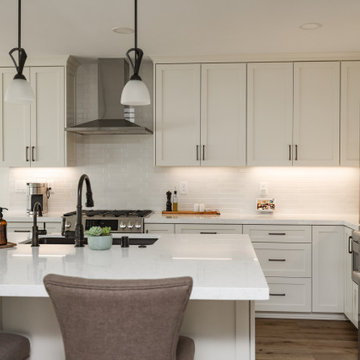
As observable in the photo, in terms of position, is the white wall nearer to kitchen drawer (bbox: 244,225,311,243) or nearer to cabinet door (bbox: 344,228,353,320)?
kitchen drawer (bbox: 244,225,311,243)

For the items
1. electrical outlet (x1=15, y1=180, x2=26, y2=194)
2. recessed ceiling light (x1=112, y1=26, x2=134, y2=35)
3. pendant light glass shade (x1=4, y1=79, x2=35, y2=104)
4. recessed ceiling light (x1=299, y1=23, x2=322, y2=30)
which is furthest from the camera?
electrical outlet (x1=15, y1=180, x2=26, y2=194)

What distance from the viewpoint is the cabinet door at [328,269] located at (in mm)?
4445

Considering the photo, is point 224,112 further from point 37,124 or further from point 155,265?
point 155,265

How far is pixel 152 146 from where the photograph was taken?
5219 mm

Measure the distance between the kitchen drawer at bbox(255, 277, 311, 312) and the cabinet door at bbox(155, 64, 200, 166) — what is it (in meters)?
1.41

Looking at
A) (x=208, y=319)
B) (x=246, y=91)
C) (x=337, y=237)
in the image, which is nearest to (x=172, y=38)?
(x=246, y=91)

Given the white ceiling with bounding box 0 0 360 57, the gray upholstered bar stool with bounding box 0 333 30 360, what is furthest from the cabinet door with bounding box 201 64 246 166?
the gray upholstered bar stool with bounding box 0 333 30 360

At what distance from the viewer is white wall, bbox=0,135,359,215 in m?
5.02

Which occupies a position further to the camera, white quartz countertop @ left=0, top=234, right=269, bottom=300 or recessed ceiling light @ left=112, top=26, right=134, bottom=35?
recessed ceiling light @ left=112, top=26, right=134, bottom=35

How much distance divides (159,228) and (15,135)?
5.91 ft

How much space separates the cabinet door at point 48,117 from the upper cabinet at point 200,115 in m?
0.99

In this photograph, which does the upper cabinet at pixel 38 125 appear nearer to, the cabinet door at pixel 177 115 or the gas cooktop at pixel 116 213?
the gas cooktop at pixel 116 213

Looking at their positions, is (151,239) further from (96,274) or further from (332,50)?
(332,50)

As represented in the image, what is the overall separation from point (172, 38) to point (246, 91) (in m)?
1.00
